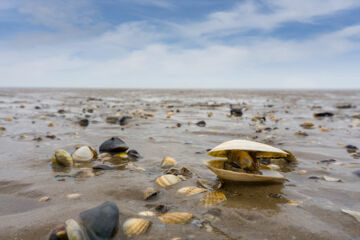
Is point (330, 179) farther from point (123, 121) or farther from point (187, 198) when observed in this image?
point (123, 121)

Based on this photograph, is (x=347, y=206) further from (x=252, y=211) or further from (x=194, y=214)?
(x=194, y=214)

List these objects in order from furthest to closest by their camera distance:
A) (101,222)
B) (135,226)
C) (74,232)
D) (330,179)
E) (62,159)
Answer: (62,159)
(330,179)
(135,226)
(101,222)
(74,232)

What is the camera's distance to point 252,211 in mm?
2160

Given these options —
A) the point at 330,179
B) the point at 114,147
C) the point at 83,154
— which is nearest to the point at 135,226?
the point at 83,154

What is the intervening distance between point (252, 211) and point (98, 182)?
69.3 inches

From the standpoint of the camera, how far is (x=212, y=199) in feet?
7.79

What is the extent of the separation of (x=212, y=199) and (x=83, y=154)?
2.28 metres

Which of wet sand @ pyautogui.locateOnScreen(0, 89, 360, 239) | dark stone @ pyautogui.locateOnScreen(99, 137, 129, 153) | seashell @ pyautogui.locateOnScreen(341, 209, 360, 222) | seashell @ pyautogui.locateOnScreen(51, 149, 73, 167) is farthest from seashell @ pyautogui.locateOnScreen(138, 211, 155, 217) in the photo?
dark stone @ pyautogui.locateOnScreen(99, 137, 129, 153)

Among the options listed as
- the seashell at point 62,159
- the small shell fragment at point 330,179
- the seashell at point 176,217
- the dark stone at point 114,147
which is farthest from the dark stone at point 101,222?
the small shell fragment at point 330,179

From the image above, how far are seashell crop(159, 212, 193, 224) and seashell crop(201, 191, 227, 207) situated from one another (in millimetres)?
298

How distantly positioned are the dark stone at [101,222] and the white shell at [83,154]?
2032 mm

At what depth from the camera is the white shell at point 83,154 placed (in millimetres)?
3684

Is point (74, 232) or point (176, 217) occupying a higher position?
point (74, 232)

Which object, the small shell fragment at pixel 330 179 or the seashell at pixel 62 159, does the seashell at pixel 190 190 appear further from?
the seashell at pixel 62 159
